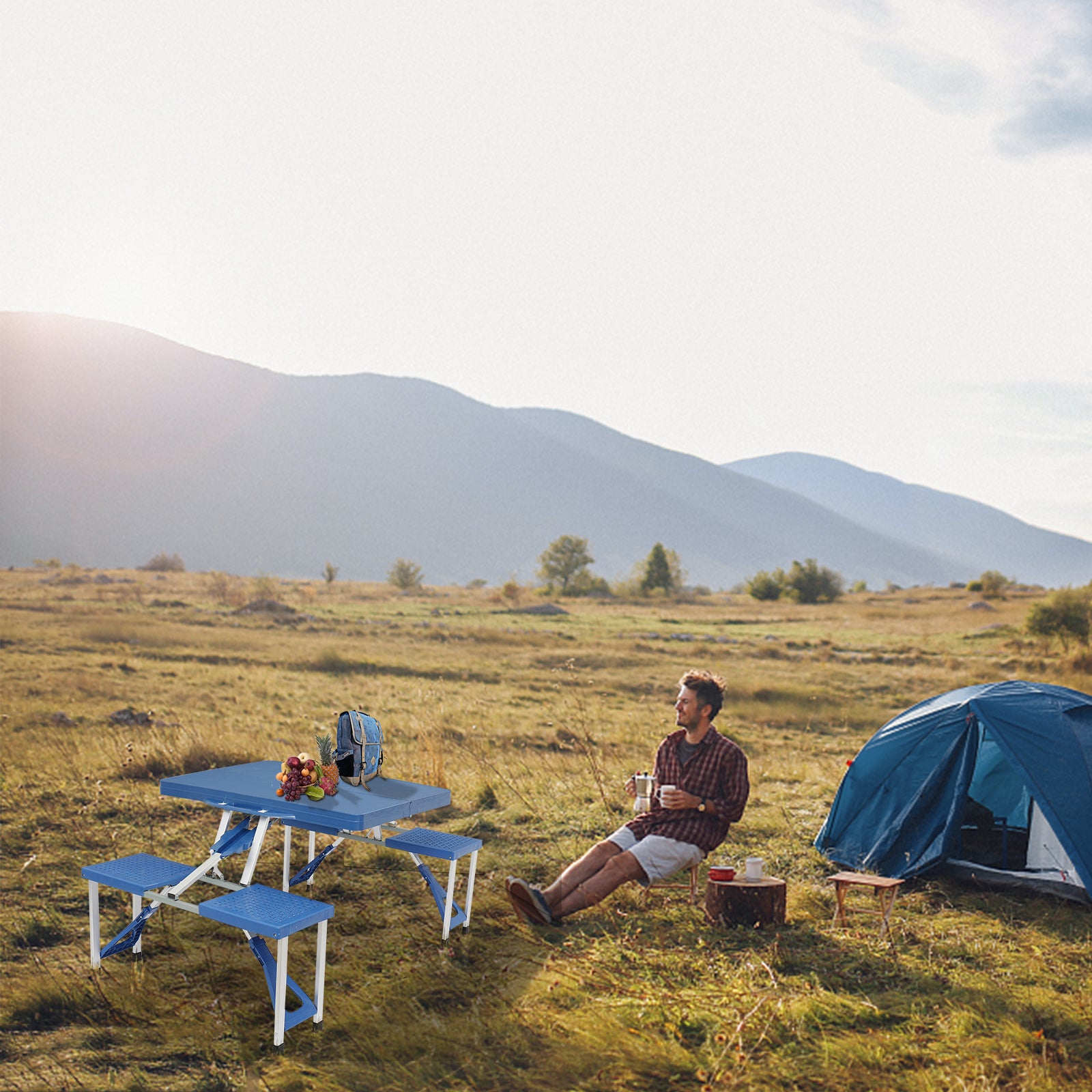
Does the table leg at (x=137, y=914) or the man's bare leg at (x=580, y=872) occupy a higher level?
the man's bare leg at (x=580, y=872)

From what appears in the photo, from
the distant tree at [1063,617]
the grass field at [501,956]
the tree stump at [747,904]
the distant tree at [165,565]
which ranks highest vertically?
the distant tree at [1063,617]

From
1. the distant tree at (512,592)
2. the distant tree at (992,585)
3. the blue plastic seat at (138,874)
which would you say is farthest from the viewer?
the distant tree at (992,585)

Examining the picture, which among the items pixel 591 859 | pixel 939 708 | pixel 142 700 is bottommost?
pixel 142 700

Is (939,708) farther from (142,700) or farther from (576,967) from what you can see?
→ (142,700)

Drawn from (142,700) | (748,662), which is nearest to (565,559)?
(748,662)

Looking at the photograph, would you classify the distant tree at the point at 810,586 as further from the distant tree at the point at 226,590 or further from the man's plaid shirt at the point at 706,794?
the man's plaid shirt at the point at 706,794

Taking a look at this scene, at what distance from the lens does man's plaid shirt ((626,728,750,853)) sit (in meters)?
7.00

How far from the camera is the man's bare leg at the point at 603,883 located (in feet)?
22.2

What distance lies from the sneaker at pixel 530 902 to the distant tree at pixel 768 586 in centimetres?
7077

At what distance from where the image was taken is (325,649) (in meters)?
26.1

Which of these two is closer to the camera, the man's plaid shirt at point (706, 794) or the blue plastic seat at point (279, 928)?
the blue plastic seat at point (279, 928)

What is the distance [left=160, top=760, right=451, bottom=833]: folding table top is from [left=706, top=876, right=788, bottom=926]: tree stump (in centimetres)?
225

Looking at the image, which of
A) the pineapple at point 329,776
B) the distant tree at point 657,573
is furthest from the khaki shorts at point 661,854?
the distant tree at point 657,573

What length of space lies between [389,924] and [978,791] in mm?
6482
